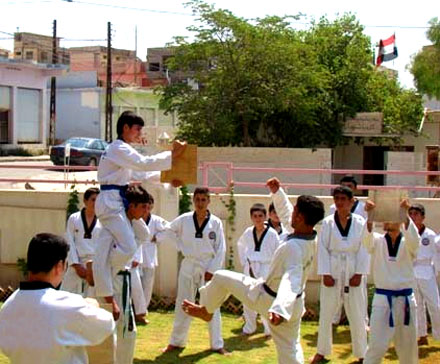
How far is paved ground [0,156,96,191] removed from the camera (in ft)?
41.3

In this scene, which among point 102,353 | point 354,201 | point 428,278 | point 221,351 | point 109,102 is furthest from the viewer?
point 109,102

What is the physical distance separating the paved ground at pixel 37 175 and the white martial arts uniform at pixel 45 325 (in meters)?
7.69

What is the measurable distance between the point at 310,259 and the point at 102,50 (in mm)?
52060

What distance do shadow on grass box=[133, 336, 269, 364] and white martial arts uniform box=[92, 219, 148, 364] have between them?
64.3 inches

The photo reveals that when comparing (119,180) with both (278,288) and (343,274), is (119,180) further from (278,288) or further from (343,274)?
(343,274)

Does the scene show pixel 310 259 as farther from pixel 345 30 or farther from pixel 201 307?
pixel 345 30

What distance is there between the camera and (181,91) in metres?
20.6

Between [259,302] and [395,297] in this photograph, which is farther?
[395,297]

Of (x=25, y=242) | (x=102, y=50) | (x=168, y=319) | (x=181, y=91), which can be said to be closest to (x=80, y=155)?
(x=181, y=91)

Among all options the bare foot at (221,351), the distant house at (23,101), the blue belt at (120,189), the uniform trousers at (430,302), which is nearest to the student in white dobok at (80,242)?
the bare foot at (221,351)

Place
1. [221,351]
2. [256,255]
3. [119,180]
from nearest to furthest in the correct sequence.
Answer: [119,180] → [221,351] → [256,255]

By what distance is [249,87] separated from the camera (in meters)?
19.9

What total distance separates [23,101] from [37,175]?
15052 millimetres

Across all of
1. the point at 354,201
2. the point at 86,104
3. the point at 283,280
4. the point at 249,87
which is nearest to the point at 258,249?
the point at 354,201
